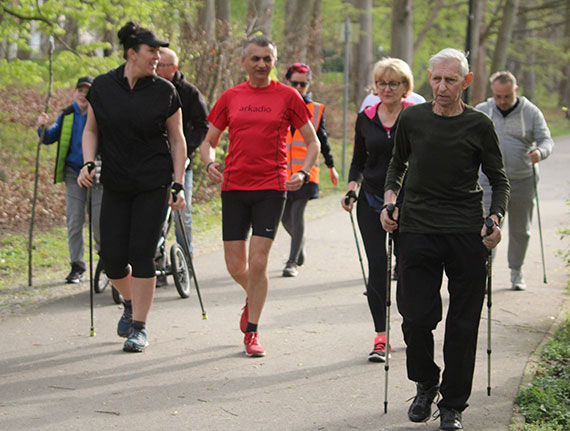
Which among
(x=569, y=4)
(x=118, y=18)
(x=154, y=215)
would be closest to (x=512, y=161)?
(x=154, y=215)

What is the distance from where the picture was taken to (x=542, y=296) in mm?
9312

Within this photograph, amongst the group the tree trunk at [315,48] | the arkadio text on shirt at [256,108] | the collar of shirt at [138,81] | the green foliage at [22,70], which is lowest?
the arkadio text on shirt at [256,108]

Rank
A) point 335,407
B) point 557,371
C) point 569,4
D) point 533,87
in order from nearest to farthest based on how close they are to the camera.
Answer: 1. point 335,407
2. point 557,371
3. point 569,4
4. point 533,87

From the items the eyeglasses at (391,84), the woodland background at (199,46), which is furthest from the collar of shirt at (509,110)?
the woodland background at (199,46)

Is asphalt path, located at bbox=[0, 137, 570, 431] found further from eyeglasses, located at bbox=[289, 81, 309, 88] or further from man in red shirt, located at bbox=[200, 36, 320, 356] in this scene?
eyeglasses, located at bbox=[289, 81, 309, 88]

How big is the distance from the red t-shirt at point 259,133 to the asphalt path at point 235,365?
1.29 meters

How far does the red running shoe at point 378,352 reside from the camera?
6656mm

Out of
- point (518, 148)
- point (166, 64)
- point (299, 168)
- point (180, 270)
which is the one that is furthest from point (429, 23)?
point (180, 270)

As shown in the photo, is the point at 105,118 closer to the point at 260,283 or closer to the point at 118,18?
the point at 260,283

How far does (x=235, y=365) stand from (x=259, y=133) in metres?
1.64

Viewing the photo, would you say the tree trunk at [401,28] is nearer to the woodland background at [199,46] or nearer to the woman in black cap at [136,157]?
the woodland background at [199,46]

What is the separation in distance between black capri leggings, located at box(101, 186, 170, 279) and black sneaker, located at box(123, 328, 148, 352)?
43 cm

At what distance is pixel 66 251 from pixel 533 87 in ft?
145

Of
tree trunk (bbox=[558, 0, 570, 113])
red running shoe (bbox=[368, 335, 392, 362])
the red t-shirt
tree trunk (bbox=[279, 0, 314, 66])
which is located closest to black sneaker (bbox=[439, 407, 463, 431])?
red running shoe (bbox=[368, 335, 392, 362])
